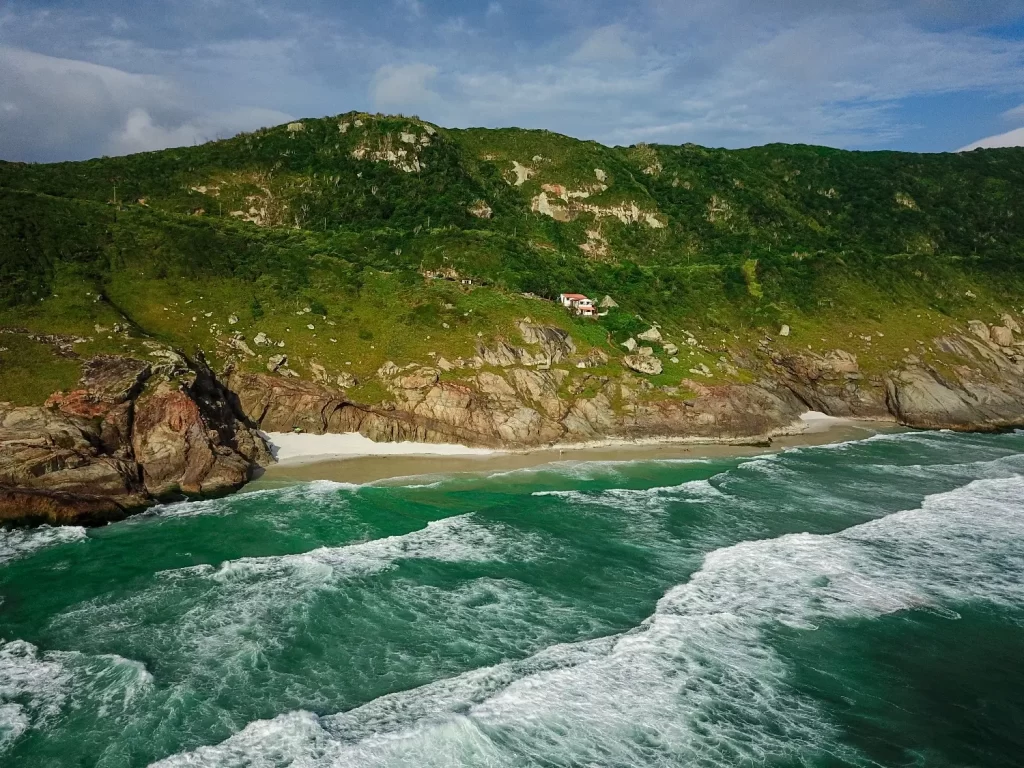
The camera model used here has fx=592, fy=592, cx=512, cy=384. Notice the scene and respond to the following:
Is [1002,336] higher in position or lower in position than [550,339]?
lower

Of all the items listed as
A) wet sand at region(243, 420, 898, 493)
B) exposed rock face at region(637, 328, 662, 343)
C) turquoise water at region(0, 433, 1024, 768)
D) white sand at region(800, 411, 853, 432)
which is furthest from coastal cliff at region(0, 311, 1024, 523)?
exposed rock face at region(637, 328, 662, 343)

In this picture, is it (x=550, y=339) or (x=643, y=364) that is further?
(x=550, y=339)

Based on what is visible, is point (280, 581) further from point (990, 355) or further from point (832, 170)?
point (832, 170)

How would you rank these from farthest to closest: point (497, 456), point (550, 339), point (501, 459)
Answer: point (550, 339) < point (497, 456) < point (501, 459)

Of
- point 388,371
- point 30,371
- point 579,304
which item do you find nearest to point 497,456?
point 388,371

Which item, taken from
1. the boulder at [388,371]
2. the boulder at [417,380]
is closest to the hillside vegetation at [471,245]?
the boulder at [388,371]

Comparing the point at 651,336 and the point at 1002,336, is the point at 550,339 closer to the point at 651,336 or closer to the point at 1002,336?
the point at 651,336

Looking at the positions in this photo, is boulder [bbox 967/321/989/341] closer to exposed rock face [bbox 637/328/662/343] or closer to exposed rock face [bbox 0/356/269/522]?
exposed rock face [bbox 637/328/662/343]
